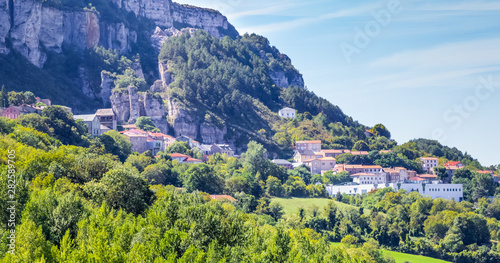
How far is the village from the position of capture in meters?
102

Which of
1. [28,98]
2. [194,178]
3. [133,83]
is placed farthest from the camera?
[133,83]

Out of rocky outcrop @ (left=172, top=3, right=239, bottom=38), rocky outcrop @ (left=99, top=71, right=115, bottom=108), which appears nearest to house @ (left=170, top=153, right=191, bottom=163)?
rocky outcrop @ (left=99, top=71, right=115, bottom=108)

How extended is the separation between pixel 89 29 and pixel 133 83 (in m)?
21.3

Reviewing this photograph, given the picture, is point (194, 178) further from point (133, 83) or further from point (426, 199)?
point (133, 83)

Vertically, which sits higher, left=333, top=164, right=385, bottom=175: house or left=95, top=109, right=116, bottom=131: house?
left=95, top=109, right=116, bottom=131: house

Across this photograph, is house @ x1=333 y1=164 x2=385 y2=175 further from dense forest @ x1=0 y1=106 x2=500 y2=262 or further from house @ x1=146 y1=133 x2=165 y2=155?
house @ x1=146 y1=133 x2=165 y2=155

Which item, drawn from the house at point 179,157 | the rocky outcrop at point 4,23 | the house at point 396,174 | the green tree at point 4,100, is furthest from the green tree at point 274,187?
the rocky outcrop at point 4,23

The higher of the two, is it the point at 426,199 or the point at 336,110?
the point at 336,110

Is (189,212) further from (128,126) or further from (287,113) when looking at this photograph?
(287,113)

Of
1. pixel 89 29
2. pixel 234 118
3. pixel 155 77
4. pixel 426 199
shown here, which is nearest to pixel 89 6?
pixel 89 29

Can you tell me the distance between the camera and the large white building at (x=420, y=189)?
108438 mm

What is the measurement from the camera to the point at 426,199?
96.5 m

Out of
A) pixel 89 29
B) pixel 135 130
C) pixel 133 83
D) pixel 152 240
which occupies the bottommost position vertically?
pixel 152 240

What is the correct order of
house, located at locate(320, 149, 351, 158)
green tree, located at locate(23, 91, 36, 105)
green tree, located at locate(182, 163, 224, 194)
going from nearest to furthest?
1. green tree, located at locate(182, 163, 224, 194)
2. green tree, located at locate(23, 91, 36, 105)
3. house, located at locate(320, 149, 351, 158)
